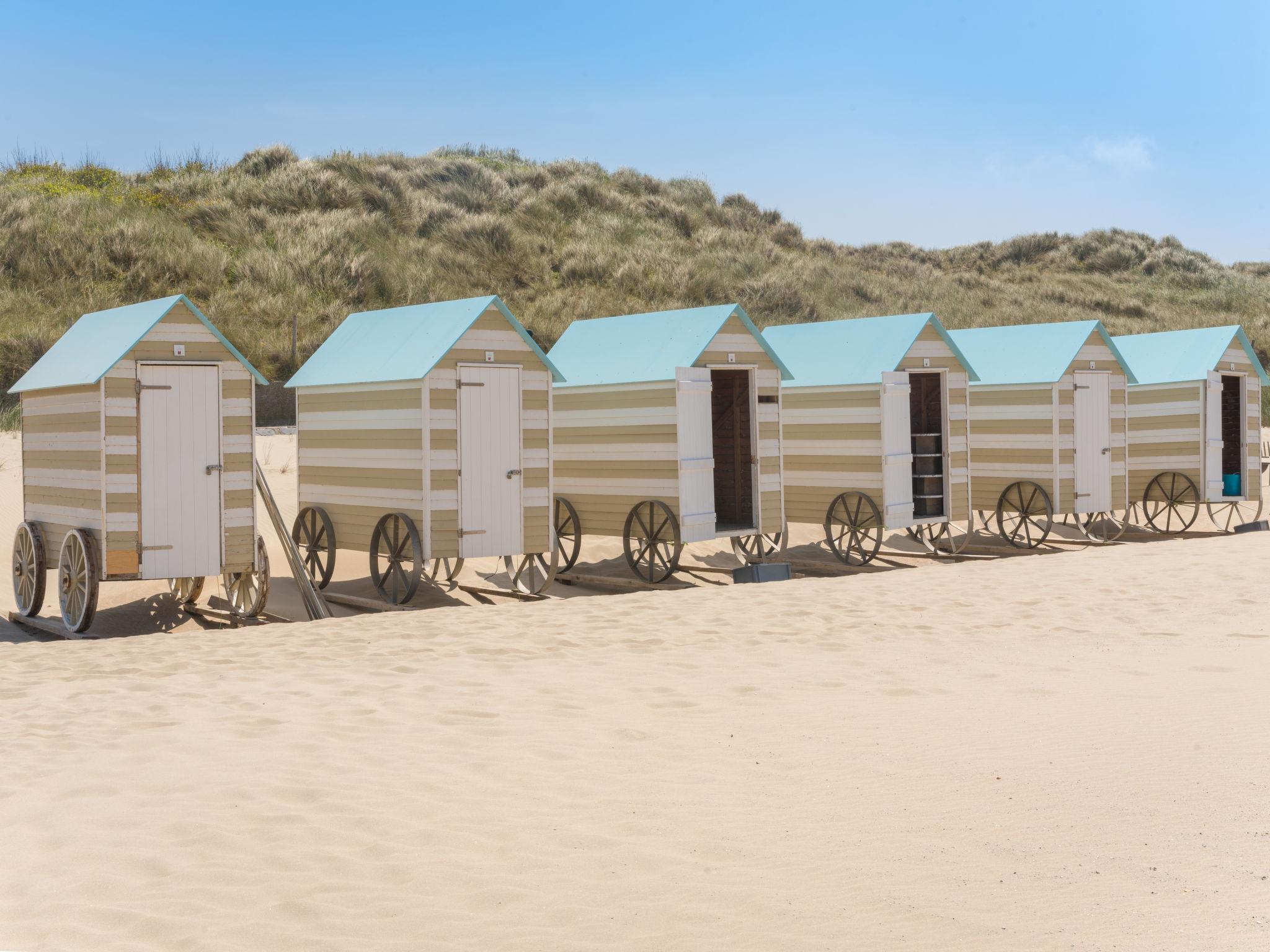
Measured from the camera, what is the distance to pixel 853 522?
1689 centimetres

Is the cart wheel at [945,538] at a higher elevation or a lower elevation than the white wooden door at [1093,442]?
lower

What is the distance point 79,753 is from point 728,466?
12.2 meters

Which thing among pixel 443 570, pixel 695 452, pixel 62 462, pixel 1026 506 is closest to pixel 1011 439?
pixel 1026 506

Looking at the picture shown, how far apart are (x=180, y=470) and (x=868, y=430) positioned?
356 inches

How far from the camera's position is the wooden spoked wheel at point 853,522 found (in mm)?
16703

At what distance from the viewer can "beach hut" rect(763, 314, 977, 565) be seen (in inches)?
656

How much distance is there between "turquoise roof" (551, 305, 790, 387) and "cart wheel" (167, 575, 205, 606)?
512 cm

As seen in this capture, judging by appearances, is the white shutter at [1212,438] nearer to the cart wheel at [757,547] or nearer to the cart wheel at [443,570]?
the cart wheel at [757,547]

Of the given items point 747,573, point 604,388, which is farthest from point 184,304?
point 747,573

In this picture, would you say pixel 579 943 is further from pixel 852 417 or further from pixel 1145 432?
pixel 1145 432

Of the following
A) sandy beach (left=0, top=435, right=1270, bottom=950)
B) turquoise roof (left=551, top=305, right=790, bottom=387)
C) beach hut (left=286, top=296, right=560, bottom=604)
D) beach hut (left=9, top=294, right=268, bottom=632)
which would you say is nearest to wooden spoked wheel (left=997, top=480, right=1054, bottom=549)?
turquoise roof (left=551, top=305, right=790, bottom=387)

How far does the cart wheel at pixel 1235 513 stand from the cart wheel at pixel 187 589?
16.8 meters

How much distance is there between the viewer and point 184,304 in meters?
11.5

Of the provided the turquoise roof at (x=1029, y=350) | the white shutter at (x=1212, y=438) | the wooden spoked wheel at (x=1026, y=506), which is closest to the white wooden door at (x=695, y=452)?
the turquoise roof at (x=1029, y=350)
